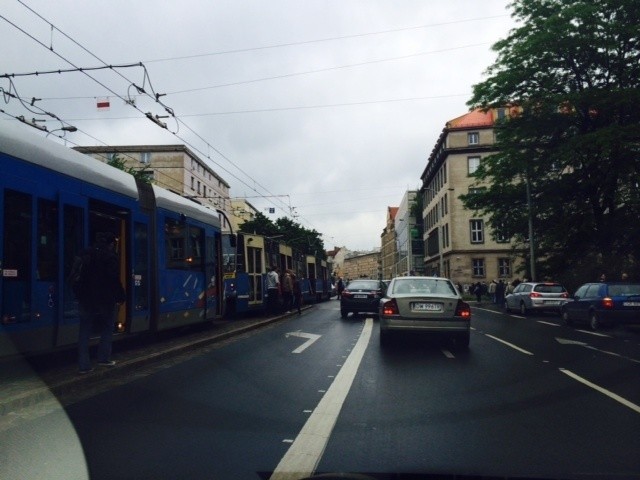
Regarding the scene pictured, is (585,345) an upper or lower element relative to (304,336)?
lower

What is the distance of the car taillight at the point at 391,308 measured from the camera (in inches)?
477

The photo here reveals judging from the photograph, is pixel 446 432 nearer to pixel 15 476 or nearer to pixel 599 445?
pixel 599 445

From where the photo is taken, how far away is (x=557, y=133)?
2852cm

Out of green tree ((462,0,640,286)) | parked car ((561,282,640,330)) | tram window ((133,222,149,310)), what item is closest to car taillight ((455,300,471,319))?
tram window ((133,222,149,310))

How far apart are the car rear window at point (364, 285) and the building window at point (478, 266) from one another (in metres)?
42.0

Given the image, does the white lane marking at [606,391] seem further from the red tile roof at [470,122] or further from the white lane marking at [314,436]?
the red tile roof at [470,122]

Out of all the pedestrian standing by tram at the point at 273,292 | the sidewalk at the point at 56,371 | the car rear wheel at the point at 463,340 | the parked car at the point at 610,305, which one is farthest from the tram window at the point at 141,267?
the parked car at the point at 610,305

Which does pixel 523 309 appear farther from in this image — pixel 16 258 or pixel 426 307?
pixel 16 258

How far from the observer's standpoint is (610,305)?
57.9 feet

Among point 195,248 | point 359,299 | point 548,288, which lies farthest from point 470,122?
point 195,248

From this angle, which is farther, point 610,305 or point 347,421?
point 610,305

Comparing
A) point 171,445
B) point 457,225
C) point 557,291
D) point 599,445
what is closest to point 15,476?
point 171,445

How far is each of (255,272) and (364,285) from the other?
177 inches

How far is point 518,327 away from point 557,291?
867 cm
